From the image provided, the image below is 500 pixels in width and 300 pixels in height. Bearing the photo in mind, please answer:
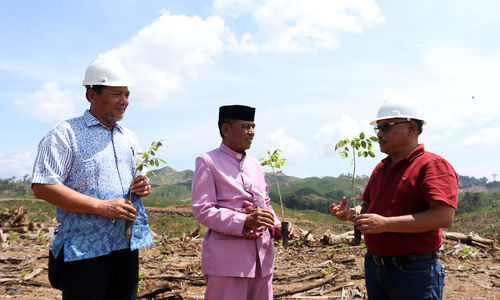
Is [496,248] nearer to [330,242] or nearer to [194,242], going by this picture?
[330,242]

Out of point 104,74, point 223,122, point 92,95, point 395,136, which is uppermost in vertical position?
point 104,74

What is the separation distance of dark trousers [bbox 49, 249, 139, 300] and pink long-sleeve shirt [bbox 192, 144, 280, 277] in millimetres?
605

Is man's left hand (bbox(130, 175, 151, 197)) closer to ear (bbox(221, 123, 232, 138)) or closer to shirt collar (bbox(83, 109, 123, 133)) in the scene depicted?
shirt collar (bbox(83, 109, 123, 133))

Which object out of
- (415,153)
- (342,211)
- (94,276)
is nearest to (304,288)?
(342,211)

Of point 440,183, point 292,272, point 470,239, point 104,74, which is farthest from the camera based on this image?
point 470,239

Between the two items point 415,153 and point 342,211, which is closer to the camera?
point 415,153

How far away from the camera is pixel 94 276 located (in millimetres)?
2512

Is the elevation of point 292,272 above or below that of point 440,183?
below

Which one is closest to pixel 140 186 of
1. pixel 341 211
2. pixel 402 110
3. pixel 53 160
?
pixel 53 160

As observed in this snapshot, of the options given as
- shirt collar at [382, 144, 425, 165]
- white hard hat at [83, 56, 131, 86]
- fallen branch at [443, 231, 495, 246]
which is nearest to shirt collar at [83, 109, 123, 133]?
white hard hat at [83, 56, 131, 86]

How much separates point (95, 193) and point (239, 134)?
1212 millimetres

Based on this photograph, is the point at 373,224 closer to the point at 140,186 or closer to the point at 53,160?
the point at 140,186

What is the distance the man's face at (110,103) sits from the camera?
2725 mm

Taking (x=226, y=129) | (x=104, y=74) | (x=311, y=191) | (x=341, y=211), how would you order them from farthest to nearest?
(x=311, y=191) < (x=226, y=129) < (x=341, y=211) < (x=104, y=74)
